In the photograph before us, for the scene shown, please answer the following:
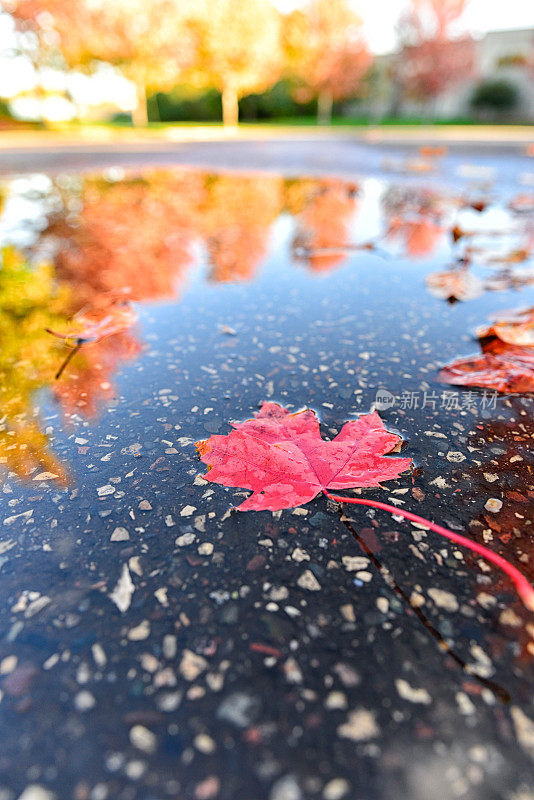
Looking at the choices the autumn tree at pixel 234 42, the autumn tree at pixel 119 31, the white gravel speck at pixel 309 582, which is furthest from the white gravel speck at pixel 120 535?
the autumn tree at pixel 234 42

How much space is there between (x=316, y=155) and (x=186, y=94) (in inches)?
1002

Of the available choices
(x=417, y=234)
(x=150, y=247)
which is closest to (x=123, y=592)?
(x=150, y=247)

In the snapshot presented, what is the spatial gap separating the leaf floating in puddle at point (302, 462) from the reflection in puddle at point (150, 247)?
43cm

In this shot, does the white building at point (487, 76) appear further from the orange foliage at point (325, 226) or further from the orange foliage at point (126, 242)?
the orange foliage at point (126, 242)

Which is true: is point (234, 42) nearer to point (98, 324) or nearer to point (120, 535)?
point (98, 324)

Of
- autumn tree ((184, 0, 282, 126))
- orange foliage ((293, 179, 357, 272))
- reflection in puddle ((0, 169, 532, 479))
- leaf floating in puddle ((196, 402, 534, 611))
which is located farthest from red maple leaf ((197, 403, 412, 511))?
autumn tree ((184, 0, 282, 126))

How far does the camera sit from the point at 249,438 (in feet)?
3.89

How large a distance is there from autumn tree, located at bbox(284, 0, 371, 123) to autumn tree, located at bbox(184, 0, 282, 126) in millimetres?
4080

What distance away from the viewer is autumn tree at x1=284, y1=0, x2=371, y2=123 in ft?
87.4

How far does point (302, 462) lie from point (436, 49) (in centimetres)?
3408

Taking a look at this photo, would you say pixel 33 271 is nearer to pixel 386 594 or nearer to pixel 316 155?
pixel 386 594

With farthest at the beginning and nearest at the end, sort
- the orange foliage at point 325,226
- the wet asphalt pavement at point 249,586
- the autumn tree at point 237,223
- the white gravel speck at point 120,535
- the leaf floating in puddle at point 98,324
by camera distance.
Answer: the orange foliage at point 325,226
the autumn tree at point 237,223
the leaf floating in puddle at point 98,324
the white gravel speck at point 120,535
the wet asphalt pavement at point 249,586

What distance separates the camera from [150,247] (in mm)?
3359

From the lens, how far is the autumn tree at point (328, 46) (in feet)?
87.4
